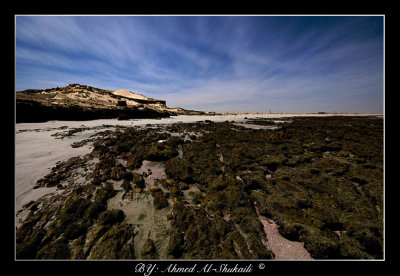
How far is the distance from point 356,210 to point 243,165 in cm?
297

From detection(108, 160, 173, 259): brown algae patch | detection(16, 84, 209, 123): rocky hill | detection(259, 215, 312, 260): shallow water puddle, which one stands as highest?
detection(16, 84, 209, 123): rocky hill

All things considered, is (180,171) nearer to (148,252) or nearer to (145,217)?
(145,217)

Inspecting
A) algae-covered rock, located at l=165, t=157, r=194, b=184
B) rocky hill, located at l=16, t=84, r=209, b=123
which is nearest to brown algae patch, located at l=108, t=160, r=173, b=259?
algae-covered rock, located at l=165, t=157, r=194, b=184

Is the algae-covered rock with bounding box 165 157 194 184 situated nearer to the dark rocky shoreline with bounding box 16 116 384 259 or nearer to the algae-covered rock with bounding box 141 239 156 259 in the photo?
the dark rocky shoreline with bounding box 16 116 384 259

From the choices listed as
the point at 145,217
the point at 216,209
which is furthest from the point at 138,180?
the point at 216,209

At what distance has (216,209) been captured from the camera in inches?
132

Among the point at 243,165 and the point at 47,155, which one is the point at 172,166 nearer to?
the point at 243,165

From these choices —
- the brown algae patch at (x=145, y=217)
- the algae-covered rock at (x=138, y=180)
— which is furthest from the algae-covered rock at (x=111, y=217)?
the algae-covered rock at (x=138, y=180)

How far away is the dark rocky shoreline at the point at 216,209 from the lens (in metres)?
2.50

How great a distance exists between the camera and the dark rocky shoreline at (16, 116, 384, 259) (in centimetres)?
250

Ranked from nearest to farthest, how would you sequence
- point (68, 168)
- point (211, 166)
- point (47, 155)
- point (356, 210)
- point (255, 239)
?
point (255, 239), point (356, 210), point (68, 168), point (211, 166), point (47, 155)

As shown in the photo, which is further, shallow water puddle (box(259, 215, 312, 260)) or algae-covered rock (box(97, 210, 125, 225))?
algae-covered rock (box(97, 210, 125, 225))

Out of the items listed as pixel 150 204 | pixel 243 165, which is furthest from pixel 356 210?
pixel 150 204

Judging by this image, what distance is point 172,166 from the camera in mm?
5168
